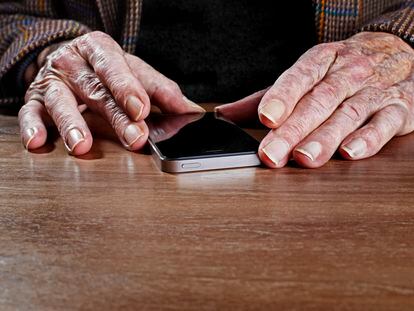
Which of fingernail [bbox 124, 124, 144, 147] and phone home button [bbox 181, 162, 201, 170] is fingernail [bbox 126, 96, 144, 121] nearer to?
fingernail [bbox 124, 124, 144, 147]

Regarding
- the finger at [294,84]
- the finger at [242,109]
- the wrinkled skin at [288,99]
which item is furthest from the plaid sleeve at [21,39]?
the finger at [294,84]

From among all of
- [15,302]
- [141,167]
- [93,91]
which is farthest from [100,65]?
[15,302]

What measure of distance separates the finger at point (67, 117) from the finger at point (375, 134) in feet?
1.16

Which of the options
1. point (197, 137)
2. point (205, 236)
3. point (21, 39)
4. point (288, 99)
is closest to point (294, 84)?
point (288, 99)

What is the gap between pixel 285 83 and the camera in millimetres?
845

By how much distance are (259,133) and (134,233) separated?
15.3 inches

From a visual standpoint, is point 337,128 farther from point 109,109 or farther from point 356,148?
point 109,109

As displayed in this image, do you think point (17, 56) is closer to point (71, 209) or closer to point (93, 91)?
point (93, 91)

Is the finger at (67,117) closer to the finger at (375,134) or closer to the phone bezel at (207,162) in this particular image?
the phone bezel at (207,162)

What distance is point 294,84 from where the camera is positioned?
2.78 feet

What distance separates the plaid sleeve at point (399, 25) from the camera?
1.04 m

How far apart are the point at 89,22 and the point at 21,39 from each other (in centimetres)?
17

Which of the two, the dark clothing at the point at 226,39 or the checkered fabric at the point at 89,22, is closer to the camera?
the checkered fabric at the point at 89,22

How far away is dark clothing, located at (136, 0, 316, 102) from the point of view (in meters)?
1.26
